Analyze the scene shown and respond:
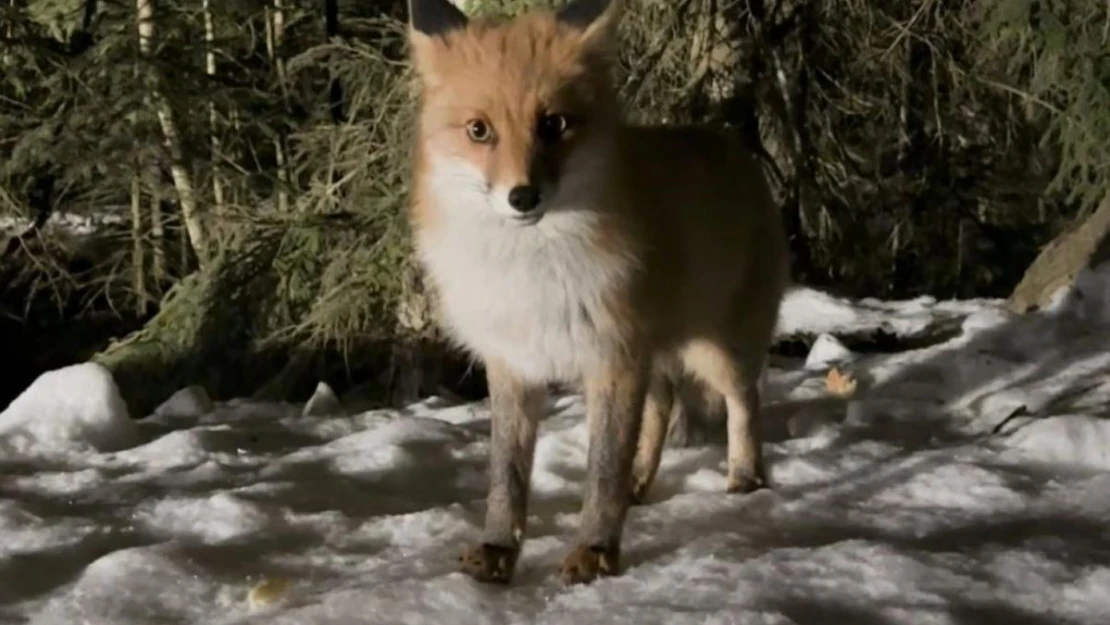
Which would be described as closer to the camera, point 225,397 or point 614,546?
point 614,546

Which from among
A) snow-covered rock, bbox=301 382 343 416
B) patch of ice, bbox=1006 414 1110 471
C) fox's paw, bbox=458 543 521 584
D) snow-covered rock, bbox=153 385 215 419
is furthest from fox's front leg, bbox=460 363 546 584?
snow-covered rock, bbox=153 385 215 419

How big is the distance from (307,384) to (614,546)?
4.04 meters

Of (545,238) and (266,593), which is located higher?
(545,238)

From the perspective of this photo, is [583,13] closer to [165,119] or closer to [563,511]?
[563,511]

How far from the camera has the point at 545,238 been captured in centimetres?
259

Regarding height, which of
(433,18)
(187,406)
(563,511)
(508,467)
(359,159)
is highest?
(433,18)

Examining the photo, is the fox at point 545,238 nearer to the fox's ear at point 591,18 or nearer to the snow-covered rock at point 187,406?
the fox's ear at point 591,18

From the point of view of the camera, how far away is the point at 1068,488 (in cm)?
310

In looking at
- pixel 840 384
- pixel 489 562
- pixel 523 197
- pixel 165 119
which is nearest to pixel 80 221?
pixel 165 119

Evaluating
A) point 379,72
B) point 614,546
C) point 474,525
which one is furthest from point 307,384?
point 614,546

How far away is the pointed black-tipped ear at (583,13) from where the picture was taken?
104 inches

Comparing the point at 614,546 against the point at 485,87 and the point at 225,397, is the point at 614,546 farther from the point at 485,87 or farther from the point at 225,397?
the point at 225,397

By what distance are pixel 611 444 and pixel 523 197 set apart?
2.13 feet

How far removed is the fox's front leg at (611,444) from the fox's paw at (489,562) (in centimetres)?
15
